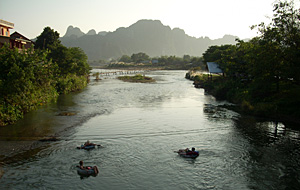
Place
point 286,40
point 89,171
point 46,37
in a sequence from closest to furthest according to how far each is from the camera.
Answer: point 89,171 < point 286,40 < point 46,37

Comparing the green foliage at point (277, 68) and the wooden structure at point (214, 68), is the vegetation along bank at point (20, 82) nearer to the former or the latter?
the green foliage at point (277, 68)

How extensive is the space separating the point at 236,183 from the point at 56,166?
11.7m

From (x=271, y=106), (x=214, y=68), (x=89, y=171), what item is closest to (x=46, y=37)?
(x=214, y=68)

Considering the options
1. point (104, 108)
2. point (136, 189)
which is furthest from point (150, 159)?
point (104, 108)

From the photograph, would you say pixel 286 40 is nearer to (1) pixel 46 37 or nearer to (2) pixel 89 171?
(2) pixel 89 171

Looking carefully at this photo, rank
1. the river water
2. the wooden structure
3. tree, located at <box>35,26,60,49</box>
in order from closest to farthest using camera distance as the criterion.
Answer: the river water < the wooden structure < tree, located at <box>35,26,60,49</box>

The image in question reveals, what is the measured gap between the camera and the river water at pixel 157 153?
583 inches

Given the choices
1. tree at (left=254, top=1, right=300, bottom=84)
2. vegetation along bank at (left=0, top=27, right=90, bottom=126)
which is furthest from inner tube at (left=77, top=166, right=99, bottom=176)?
tree at (left=254, top=1, right=300, bottom=84)

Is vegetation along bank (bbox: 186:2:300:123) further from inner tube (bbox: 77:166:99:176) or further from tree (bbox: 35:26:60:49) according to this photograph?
tree (bbox: 35:26:60:49)

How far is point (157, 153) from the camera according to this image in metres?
19.0

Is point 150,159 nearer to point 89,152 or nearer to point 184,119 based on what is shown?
point 89,152

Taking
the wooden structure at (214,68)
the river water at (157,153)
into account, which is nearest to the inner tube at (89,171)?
the river water at (157,153)

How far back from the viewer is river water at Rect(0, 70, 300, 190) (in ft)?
48.6

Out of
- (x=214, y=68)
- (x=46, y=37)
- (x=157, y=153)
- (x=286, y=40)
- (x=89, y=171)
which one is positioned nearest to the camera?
(x=89, y=171)
